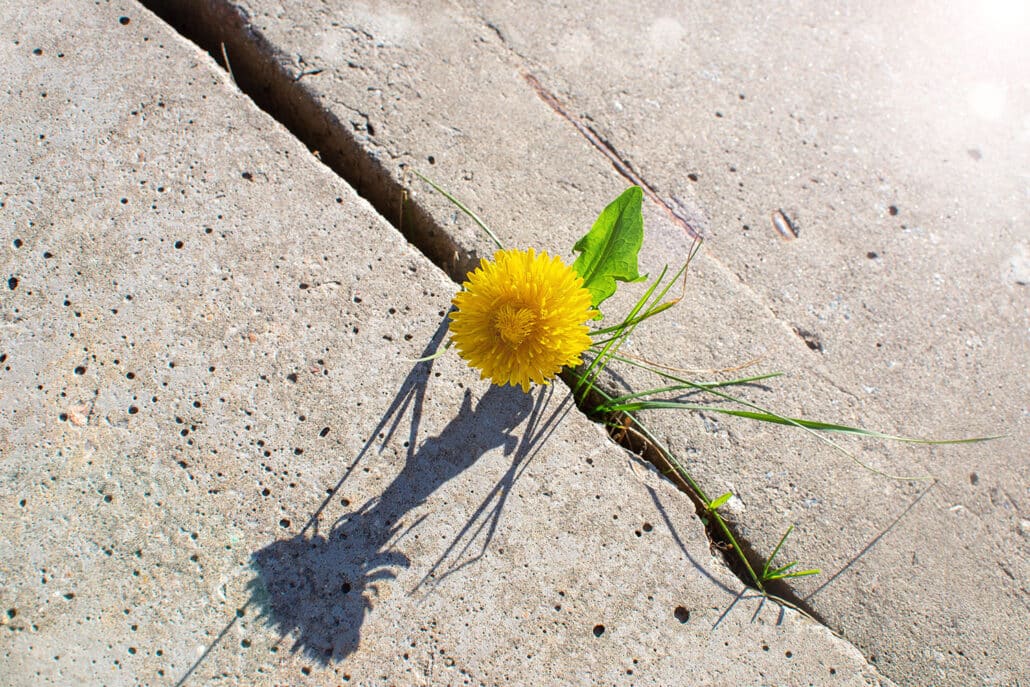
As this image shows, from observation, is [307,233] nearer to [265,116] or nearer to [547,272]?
[265,116]

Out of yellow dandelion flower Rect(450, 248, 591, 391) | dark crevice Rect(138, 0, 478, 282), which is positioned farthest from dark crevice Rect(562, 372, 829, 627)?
dark crevice Rect(138, 0, 478, 282)

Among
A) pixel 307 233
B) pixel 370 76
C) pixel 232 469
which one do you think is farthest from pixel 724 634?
pixel 370 76

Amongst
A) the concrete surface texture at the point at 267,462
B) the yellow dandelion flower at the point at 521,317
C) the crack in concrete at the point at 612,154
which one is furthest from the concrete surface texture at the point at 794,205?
the yellow dandelion flower at the point at 521,317

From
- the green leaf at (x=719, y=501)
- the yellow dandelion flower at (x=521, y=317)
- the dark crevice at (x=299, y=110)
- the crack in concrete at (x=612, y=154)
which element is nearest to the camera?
the yellow dandelion flower at (x=521, y=317)

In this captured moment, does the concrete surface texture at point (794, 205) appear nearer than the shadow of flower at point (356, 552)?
No

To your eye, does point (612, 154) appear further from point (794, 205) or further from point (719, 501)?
point (719, 501)

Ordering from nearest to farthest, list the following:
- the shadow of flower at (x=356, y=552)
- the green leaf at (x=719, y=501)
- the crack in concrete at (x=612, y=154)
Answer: the shadow of flower at (x=356, y=552) < the green leaf at (x=719, y=501) < the crack in concrete at (x=612, y=154)

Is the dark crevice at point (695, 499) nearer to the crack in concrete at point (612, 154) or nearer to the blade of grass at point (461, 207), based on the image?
the blade of grass at point (461, 207)

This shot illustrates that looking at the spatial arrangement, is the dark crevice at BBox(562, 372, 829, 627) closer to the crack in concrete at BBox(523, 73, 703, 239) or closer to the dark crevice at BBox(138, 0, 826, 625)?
the dark crevice at BBox(138, 0, 826, 625)
